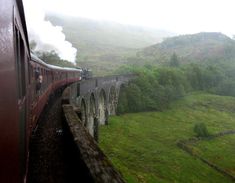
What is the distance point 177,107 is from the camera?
5969cm


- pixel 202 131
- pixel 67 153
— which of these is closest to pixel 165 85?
pixel 202 131

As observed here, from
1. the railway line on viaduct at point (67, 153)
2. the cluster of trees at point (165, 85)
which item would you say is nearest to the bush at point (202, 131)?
the cluster of trees at point (165, 85)

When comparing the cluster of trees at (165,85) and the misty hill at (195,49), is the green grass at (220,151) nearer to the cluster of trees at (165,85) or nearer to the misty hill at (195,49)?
the cluster of trees at (165,85)

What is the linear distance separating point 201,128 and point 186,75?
37.8m

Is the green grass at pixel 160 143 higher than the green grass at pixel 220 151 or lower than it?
higher

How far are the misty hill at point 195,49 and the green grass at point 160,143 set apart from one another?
68.8 meters

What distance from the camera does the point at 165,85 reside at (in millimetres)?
62906

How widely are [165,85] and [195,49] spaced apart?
95.8m

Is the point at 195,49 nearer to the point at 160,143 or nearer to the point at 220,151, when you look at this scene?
the point at 220,151

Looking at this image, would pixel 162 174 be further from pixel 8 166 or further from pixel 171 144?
pixel 8 166

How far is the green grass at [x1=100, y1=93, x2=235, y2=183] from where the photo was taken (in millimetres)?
27000

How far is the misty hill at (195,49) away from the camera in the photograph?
125 metres

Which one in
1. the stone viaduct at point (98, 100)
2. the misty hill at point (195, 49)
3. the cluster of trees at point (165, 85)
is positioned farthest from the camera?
the misty hill at point (195, 49)

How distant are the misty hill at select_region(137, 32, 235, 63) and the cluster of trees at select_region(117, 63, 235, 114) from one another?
3211cm
